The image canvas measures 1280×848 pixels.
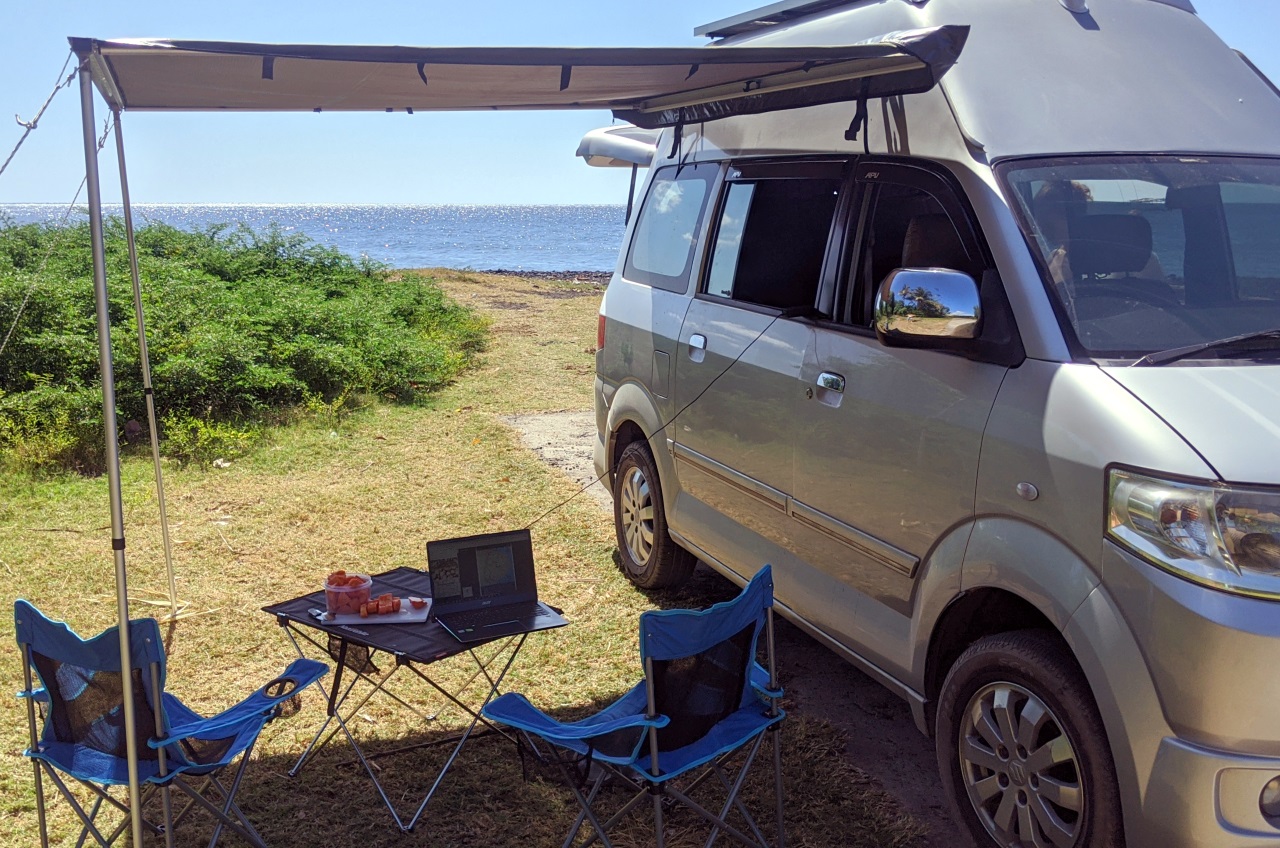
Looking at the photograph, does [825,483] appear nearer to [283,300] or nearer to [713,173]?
[713,173]

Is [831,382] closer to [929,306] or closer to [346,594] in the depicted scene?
[929,306]

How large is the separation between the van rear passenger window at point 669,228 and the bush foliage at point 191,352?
13.4 feet

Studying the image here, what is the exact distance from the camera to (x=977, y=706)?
320 cm

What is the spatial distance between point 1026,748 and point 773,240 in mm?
2326

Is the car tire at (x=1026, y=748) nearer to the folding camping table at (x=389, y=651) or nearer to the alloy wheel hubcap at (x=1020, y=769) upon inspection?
the alloy wheel hubcap at (x=1020, y=769)

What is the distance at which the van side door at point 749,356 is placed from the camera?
418cm

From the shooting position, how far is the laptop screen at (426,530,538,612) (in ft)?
13.4

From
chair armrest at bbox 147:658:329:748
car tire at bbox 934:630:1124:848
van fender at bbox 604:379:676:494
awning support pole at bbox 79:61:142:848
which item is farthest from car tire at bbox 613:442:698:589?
awning support pole at bbox 79:61:142:848

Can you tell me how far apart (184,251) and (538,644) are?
42.2ft

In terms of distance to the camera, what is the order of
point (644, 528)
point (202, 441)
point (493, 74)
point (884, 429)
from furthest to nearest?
point (202, 441)
point (644, 528)
point (493, 74)
point (884, 429)

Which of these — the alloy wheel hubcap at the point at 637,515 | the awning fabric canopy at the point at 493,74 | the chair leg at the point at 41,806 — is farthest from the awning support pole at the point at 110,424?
the alloy wheel hubcap at the point at 637,515

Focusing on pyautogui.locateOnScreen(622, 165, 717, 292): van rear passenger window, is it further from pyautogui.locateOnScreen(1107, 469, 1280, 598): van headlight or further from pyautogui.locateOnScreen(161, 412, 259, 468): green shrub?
pyautogui.locateOnScreen(161, 412, 259, 468): green shrub

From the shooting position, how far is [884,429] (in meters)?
3.55

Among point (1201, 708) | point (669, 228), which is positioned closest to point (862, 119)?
point (669, 228)
